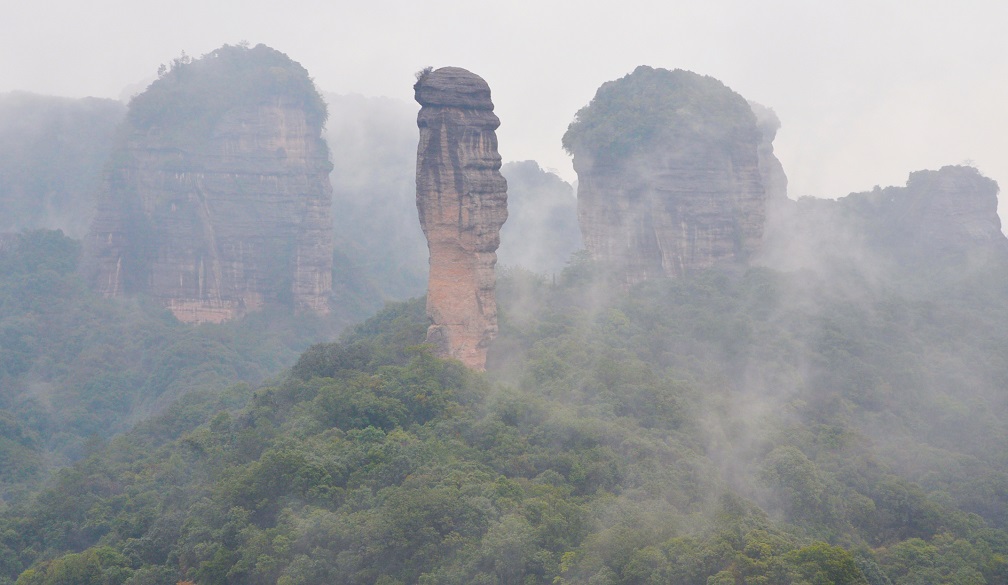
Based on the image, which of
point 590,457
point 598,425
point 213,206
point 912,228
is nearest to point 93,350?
point 213,206

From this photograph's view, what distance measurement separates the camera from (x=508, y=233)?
10350 cm

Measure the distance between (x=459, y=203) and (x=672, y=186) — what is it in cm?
1733

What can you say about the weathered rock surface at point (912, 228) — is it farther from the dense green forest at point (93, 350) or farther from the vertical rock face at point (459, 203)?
the dense green forest at point (93, 350)

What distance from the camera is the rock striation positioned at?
247 feet


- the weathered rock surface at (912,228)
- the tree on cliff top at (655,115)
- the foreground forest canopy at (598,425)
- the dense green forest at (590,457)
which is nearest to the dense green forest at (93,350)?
the foreground forest canopy at (598,425)

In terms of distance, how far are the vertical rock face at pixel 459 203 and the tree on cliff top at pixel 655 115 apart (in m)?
16.7

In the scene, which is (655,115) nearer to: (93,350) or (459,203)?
(459,203)

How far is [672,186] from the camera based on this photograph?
5300 cm

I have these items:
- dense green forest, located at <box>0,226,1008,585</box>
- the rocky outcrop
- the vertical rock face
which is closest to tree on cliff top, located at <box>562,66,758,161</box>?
the rocky outcrop

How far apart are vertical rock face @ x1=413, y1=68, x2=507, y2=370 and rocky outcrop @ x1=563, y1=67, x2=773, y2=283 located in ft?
50.8

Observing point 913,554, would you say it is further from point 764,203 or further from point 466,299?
point 764,203

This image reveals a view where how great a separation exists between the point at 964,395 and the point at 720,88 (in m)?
22.4

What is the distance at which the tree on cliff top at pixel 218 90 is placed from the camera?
76.4 m

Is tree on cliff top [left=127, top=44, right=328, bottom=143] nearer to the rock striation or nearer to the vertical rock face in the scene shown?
the rock striation
